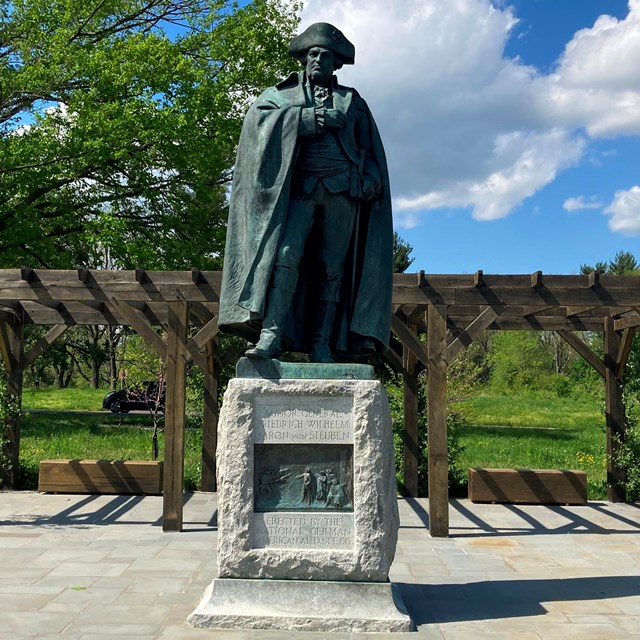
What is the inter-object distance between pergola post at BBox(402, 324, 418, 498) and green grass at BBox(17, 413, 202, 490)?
10.7ft

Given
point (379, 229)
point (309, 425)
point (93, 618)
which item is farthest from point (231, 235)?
point (93, 618)

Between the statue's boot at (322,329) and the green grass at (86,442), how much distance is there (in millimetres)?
7340

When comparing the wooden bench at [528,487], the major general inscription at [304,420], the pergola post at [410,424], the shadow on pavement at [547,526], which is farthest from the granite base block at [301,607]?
the pergola post at [410,424]

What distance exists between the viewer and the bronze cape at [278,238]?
4438 millimetres

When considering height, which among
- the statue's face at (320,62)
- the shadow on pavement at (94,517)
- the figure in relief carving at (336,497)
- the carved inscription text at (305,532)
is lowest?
the shadow on pavement at (94,517)

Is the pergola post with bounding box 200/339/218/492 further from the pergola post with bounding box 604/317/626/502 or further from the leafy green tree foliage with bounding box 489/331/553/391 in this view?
the leafy green tree foliage with bounding box 489/331/553/391

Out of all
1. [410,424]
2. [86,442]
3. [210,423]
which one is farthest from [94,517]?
[86,442]

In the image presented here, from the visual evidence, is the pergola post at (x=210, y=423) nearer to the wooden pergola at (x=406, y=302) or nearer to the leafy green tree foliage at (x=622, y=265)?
the wooden pergola at (x=406, y=302)

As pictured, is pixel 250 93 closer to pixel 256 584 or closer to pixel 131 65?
pixel 131 65

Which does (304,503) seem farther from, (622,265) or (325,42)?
(622,265)

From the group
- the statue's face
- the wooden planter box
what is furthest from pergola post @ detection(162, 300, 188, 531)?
the statue's face

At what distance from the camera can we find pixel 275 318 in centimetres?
442

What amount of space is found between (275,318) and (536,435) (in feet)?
57.6

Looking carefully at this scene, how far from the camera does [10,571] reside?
19.3 ft
